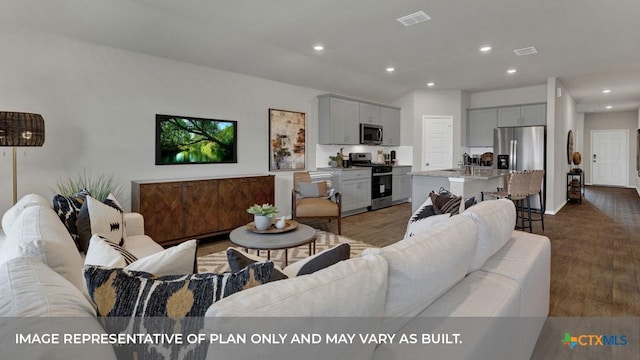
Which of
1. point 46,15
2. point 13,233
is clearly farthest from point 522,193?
point 46,15

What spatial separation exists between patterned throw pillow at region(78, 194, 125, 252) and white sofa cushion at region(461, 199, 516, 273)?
7.70ft

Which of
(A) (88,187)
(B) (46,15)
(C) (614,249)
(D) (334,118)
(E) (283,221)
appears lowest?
(C) (614,249)

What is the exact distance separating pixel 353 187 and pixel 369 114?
5.60ft

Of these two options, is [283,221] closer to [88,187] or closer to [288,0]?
[288,0]

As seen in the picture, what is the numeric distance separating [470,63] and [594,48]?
1.50 metres

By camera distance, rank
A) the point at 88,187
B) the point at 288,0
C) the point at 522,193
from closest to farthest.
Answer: the point at 288,0, the point at 88,187, the point at 522,193

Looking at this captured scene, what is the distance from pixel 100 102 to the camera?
3.80 metres

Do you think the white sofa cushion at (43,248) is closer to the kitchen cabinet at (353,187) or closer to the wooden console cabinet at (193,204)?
the wooden console cabinet at (193,204)

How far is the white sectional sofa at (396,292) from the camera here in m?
0.74

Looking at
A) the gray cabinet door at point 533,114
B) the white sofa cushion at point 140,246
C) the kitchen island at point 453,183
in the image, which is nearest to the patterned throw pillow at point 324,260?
the white sofa cushion at point 140,246

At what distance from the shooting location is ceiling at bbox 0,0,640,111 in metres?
3.13

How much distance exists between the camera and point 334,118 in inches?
244

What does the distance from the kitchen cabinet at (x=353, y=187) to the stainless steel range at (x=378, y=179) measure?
0.15m

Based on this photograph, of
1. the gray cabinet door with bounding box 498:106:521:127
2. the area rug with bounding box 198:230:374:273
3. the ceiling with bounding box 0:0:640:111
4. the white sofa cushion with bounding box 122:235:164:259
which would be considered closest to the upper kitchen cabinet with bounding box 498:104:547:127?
the gray cabinet door with bounding box 498:106:521:127
